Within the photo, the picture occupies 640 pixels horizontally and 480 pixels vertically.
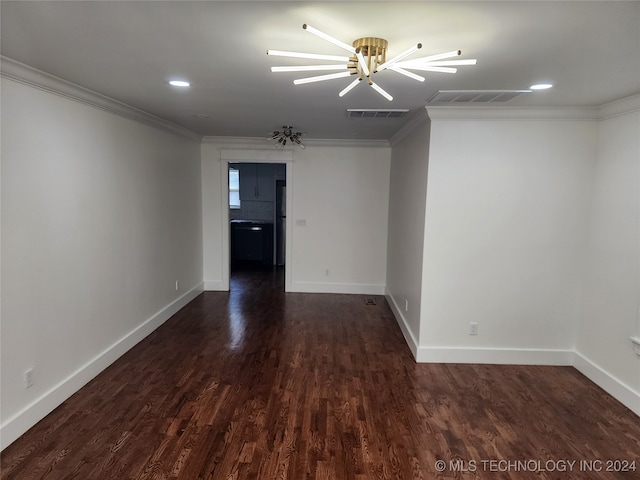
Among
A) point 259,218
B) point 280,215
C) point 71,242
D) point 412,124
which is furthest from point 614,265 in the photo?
point 259,218

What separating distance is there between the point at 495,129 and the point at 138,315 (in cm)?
399

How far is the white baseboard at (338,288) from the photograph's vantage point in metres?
5.91

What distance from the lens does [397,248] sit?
4.90 m

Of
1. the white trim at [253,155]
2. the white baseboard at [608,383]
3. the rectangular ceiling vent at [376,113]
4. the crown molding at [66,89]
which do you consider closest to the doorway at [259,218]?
the white trim at [253,155]

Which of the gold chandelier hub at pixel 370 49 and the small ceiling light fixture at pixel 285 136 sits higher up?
the small ceiling light fixture at pixel 285 136

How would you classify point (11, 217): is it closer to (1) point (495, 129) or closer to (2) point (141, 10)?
(2) point (141, 10)

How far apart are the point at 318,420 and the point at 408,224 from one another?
236 centimetres

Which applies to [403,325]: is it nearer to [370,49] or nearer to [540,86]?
[540,86]

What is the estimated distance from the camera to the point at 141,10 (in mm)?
1578

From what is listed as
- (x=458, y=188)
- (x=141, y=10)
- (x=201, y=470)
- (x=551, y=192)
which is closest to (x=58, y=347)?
(x=201, y=470)

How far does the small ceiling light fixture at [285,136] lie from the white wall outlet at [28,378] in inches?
130

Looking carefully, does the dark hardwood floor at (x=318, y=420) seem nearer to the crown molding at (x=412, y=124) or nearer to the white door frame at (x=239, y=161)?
the white door frame at (x=239, y=161)

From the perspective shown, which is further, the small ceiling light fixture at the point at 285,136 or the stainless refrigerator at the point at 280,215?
the stainless refrigerator at the point at 280,215

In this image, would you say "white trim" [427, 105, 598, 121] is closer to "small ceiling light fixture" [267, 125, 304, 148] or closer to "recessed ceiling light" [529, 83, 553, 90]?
"recessed ceiling light" [529, 83, 553, 90]
